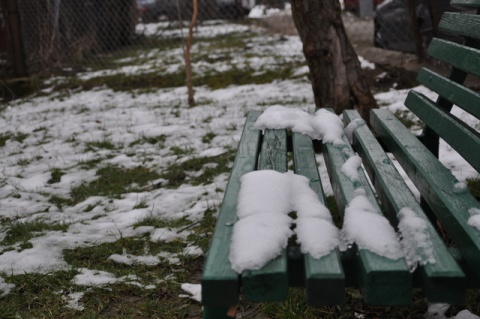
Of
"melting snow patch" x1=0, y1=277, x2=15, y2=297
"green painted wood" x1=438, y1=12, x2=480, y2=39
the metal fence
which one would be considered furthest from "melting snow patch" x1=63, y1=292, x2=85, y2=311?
the metal fence

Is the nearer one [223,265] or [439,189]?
[223,265]

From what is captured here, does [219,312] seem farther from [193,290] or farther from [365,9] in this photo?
[365,9]

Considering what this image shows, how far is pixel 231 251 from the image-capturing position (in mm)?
1283

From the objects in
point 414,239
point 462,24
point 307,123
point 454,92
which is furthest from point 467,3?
point 414,239

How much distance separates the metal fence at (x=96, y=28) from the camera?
650 centimetres

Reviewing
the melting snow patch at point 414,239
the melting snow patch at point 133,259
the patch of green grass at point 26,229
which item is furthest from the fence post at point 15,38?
the melting snow patch at point 414,239

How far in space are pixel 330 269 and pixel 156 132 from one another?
3.83 metres

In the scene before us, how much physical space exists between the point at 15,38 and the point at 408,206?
7270 millimetres

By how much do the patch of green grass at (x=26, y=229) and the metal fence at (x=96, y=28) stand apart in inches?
131

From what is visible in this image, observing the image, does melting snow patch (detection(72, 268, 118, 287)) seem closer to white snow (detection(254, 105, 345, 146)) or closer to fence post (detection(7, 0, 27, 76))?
white snow (detection(254, 105, 345, 146))

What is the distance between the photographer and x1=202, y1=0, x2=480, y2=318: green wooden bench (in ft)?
3.80

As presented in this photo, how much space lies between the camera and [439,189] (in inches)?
62.1

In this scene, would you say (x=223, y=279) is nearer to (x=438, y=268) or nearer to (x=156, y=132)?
(x=438, y=268)

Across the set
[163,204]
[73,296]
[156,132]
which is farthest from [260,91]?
[73,296]
